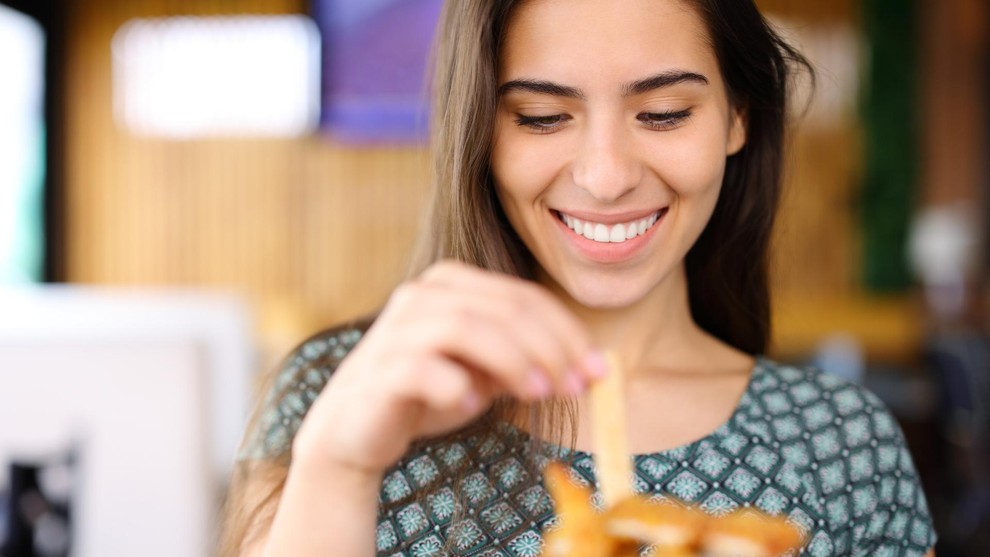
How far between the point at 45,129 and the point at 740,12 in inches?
274

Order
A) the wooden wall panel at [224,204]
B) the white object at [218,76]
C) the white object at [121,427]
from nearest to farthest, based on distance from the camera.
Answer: the white object at [121,427] → the white object at [218,76] → the wooden wall panel at [224,204]

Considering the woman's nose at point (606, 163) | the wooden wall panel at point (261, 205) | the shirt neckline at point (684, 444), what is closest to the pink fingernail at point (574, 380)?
the woman's nose at point (606, 163)

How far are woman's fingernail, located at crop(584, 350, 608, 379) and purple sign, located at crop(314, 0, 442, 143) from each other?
19.8 ft

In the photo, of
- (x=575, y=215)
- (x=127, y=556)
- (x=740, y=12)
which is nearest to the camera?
(x=575, y=215)

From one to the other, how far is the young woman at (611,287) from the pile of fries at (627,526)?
22 cm

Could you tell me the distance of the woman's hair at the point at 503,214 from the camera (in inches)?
39.4

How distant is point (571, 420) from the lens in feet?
3.54

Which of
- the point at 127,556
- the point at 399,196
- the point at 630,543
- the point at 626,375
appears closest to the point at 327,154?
the point at 399,196

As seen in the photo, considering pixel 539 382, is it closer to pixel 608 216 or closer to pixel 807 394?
pixel 608 216

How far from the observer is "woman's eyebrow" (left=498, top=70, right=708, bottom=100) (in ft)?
3.14

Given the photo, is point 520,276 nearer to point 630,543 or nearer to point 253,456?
point 253,456

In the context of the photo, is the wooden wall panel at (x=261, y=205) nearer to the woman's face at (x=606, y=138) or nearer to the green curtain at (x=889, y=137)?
the green curtain at (x=889, y=137)

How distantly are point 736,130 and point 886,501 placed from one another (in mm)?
477

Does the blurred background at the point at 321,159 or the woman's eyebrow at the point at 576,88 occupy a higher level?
the woman's eyebrow at the point at 576,88
